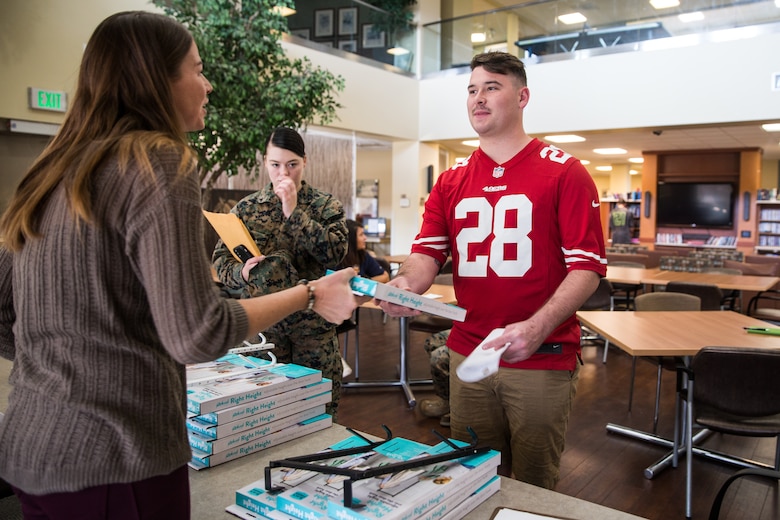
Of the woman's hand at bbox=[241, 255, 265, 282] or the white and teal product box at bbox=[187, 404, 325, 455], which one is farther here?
the woman's hand at bbox=[241, 255, 265, 282]

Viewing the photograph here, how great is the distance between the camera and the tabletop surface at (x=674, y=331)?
10.0 feet

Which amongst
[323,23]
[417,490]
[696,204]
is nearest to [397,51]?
[323,23]

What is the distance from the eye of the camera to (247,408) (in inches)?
55.6

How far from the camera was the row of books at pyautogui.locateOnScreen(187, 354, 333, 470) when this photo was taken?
136cm

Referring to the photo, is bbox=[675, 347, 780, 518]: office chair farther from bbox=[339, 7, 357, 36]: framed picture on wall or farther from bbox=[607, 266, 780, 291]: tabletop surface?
bbox=[339, 7, 357, 36]: framed picture on wall

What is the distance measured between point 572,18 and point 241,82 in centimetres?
597

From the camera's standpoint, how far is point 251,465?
4.49 feet

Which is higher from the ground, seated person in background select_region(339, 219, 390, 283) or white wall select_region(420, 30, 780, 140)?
white wall select_region(420, 30, 780, 140)

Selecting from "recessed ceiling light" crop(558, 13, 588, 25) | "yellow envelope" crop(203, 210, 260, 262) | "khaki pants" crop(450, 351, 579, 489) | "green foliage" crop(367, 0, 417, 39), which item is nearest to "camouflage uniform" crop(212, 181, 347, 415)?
"yellow envelope" crop(203, 210, 260, 262)

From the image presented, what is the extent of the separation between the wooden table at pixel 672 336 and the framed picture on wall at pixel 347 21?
6.97 meters

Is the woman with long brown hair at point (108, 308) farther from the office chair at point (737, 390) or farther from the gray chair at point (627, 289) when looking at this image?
the gray chair at point (627, 289)

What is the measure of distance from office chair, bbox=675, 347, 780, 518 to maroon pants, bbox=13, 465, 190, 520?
106 inches

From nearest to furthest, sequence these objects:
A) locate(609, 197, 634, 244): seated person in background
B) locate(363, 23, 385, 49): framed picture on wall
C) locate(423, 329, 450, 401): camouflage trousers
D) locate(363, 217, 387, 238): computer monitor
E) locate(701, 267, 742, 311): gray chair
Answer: locate(423, 329, 450, 401): camouflage trousers
locate(701, 267, 742, 311): gray chair
locate(363, 23, 385, 49): framed picture on wall
locate(363, 217, 387, 238): computer monitor
locate(609, 197, 634, 244): seated person in background

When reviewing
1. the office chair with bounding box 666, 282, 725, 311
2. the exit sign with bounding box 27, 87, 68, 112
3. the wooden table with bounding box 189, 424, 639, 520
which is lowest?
the office chair with bounding box 666, 282, 725, 311
